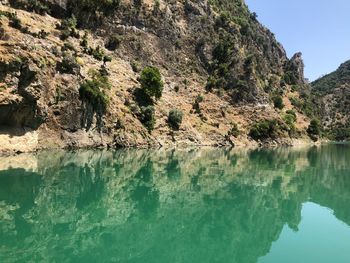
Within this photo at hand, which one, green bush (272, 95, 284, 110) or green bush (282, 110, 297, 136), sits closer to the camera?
green bush (282, 110, 297, 136)

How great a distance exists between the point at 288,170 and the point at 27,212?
125ft

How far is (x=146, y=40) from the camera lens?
10750 cm

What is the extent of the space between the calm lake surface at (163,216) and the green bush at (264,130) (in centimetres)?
6653

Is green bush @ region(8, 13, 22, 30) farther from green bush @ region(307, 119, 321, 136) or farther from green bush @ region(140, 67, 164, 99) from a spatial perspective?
green bush @ region(307, 119, 321, 136)

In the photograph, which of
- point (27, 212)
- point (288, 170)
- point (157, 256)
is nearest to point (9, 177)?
point (27, 212)

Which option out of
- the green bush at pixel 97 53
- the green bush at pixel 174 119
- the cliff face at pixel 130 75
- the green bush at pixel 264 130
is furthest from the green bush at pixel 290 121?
the green bush at pixel 97 53

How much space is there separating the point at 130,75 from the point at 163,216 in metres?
68.9

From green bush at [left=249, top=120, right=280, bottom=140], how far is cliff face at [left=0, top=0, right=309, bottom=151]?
56 centimetres

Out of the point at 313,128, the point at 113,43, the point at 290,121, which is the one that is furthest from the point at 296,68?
the point at 113,43

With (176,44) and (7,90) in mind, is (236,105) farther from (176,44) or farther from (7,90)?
(7,90)

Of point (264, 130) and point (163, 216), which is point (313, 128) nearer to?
point (264, 130)

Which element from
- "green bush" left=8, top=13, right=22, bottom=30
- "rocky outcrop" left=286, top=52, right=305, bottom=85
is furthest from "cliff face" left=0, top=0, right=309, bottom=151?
"rocky outcrop" left=286, top=52, right=305, bottom=85

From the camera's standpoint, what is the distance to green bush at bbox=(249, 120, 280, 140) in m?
110

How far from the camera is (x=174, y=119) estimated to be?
85750 mm
